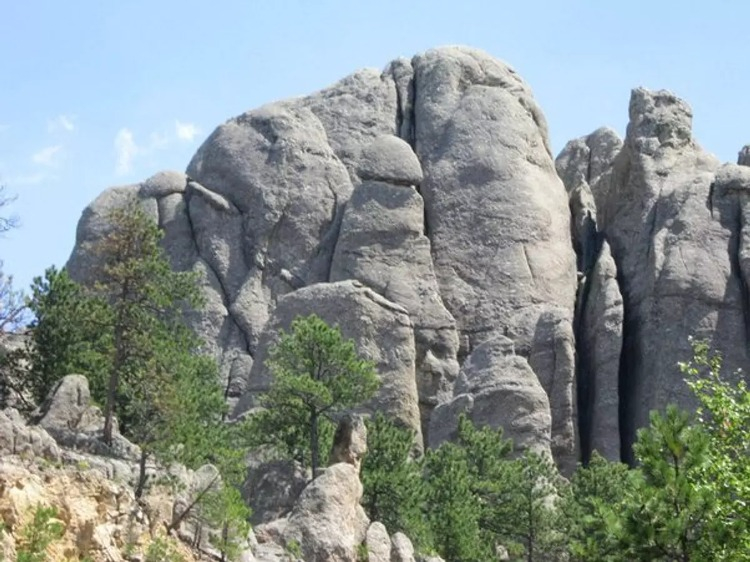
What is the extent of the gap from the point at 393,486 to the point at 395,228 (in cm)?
2297

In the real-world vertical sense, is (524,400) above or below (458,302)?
below

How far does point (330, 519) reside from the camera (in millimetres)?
42500

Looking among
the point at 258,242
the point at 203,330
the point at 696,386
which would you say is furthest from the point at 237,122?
the point at 696,386

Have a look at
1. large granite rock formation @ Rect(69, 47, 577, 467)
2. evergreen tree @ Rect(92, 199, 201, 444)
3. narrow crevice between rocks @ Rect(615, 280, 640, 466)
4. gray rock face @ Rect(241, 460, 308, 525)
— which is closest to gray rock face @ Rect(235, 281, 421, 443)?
large granite rock formation @ Rect(69, 47, 577, 467)

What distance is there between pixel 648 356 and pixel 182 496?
33343 millimetres

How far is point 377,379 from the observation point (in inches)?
1984

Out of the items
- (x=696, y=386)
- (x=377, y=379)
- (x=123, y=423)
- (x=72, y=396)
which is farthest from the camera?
(x=377, y=379)

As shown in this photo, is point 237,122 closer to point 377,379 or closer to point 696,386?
point 377,379

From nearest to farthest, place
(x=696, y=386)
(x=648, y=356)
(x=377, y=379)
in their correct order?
(x=696, y=386) < (x=377, y=379) < (x=648, y=356)

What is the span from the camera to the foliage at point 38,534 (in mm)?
30562

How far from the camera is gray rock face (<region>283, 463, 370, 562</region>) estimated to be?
41.8 metres

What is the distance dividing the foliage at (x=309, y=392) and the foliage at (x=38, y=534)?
1783 cm

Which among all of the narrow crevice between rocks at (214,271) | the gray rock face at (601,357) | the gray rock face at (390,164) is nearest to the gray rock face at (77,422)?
the narrow crevice between rocks at (214,271)

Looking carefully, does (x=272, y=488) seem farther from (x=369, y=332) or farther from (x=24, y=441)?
(x=24, y=441)
